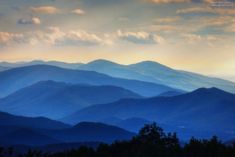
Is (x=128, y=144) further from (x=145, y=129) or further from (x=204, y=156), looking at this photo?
(x=204, y=156)

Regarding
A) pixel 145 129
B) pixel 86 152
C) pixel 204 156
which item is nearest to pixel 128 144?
pixel 145 129

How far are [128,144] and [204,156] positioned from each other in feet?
72.5

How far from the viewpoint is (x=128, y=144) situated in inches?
4326

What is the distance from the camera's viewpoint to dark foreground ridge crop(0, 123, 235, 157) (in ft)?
304

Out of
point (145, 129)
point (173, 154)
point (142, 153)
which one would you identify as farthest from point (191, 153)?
point (145, 129)

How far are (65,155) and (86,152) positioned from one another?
4.15 m

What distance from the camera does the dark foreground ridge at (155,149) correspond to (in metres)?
92.8

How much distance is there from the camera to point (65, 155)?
99.8m

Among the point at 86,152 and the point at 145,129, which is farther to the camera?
the point at 145,129

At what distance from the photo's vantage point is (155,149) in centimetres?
9538

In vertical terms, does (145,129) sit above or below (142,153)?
above

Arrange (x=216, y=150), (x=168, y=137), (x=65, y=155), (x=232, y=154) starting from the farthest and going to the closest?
(x=168, y=137) → (x=65, y=155) → (x=216, y=150) → (x=232, y=154)

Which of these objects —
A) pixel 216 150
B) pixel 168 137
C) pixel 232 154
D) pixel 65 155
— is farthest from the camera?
pixel 168 137

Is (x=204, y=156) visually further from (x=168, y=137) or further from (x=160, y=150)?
(x=168, y=137)
